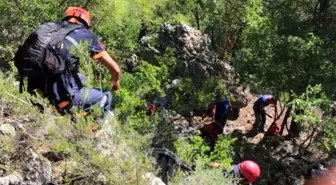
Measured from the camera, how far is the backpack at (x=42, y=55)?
10.2 feet

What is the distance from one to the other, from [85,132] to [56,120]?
0.88 ft

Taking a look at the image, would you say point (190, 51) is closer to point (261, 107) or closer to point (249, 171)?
point (261, 107)

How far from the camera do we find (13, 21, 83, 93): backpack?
3.11 m

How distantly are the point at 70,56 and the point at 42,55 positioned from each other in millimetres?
243

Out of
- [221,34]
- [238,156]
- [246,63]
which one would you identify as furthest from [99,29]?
[221,34]

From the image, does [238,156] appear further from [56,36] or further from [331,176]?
[56,36]

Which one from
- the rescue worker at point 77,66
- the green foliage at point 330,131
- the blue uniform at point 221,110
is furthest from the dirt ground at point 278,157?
the rescue worker at point 77,66

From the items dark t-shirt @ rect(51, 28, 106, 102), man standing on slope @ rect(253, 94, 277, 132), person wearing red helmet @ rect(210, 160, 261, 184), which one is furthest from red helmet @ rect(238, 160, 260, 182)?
man standing on slope @ rect(253, 94, 277, 132)

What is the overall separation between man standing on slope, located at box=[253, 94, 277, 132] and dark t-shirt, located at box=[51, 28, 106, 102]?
22.2 ft

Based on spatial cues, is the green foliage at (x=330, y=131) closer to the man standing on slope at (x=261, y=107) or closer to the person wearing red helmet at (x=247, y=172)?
the man standing on slope at (x=261, y=107)

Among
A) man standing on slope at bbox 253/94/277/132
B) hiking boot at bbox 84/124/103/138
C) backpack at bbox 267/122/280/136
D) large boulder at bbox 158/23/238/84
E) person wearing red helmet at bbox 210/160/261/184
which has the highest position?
large boulder at bbox 158/23/238/84

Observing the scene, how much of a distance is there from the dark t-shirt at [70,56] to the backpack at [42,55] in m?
0.06

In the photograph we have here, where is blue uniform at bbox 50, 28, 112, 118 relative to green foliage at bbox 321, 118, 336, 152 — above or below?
below

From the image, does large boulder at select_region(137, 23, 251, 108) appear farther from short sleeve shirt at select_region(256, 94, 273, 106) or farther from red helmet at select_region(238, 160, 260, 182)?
red helmet at select_region(238, 160, 260, 182)
